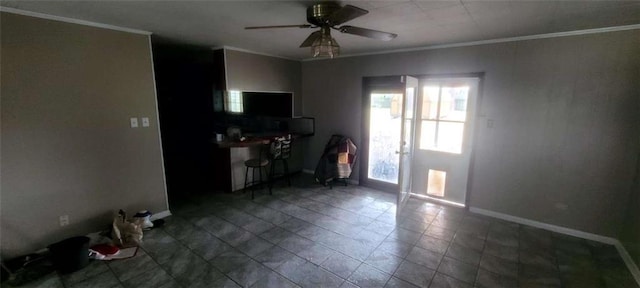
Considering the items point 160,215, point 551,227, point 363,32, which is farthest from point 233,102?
point 551,227

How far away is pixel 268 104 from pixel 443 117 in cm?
288

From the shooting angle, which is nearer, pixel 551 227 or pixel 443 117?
pixel 551 227

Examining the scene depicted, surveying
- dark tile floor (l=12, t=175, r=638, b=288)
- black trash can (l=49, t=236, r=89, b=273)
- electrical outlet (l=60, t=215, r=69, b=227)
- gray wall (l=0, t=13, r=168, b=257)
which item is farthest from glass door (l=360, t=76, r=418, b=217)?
electrical outlet (l=60, t=215, r=69, b=227)

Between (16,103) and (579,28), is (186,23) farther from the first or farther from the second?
(579,28)

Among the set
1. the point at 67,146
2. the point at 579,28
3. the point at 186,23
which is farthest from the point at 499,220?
the point at 67,146

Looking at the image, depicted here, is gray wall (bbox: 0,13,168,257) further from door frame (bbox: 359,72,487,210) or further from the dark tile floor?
door frame (bbox: 359,72,487,210)

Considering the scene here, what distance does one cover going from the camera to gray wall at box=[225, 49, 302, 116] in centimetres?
405

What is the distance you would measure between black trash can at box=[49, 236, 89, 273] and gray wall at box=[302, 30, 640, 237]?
14.4ft

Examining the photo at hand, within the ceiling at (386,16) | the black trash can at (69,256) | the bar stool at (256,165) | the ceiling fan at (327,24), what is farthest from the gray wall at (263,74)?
the black trash can at (69,256)

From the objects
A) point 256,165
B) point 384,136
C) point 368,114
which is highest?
point 368,114

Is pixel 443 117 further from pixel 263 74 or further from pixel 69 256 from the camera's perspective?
pixel 69 256

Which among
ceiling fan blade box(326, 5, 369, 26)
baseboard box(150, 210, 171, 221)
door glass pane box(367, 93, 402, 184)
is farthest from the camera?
door glass pane box(367, 93, 402, 184)

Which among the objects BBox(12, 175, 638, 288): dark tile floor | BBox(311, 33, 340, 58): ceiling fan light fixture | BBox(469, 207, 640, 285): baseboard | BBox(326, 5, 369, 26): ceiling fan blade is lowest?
BBox(12, 175, 638, 288): dark tile floor

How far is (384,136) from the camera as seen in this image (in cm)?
448
